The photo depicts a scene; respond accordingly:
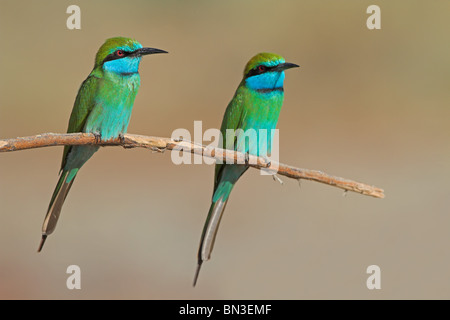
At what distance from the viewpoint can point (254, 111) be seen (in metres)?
2.79

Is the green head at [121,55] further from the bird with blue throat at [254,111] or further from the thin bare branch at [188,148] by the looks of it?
the bird with blue throat at [254,111]

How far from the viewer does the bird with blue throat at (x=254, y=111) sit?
2.68 meters

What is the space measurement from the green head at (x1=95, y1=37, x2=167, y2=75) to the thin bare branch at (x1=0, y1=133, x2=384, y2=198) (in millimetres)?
313

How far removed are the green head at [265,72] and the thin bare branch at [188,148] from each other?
1.35ft

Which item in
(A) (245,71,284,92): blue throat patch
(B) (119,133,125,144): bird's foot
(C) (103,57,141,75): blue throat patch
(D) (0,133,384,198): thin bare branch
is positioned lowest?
(D) (0,133,384,198): thin bare branch

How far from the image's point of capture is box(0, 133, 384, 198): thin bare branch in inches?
80.3

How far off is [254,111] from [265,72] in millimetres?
190

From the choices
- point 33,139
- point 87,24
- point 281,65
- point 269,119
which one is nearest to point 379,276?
point 269,119

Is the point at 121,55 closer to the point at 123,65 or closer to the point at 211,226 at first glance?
the point at 123,65

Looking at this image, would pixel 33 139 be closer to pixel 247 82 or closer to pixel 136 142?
pixel 136 142

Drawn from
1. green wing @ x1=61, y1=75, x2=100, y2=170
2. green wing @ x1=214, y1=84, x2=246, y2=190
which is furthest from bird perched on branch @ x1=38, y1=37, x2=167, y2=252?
green wing @ x1=214, y1=84, x2=246, y2=190

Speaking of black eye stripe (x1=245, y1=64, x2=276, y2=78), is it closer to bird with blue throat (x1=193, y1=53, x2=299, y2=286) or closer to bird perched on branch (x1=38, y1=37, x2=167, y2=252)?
bird with blue throat (x1=193, y1=53, x2=299, y2=286)

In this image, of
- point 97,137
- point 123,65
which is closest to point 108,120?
point 97,137

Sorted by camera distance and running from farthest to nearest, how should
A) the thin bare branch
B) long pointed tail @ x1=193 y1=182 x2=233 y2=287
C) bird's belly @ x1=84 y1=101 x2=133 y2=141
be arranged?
bird's belly @ x1=84 y1=101 x2=133 y2=141, long pointed tail @ x1=193 y1=182 x2=233 y2=287, the thin bare branch
